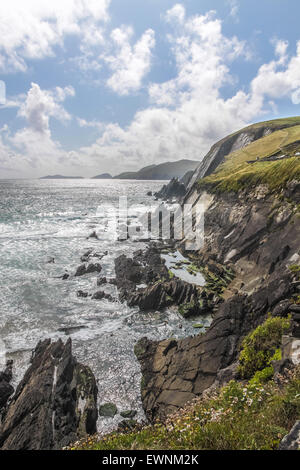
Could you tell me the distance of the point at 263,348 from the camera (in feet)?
36.1

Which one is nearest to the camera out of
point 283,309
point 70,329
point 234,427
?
point 234,427

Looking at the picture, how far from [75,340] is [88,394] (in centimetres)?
622

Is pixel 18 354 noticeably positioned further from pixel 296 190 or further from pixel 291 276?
pixel 296 190

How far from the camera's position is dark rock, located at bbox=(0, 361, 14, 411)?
529 inches

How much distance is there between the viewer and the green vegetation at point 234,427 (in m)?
4.83

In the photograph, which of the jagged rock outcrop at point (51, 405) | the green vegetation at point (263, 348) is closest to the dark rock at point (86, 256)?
the jagged rock outcrop at point (51, 405)

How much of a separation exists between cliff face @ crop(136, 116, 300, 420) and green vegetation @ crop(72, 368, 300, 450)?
5.81 meters

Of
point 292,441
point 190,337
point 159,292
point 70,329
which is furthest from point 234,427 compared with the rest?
point 159,292

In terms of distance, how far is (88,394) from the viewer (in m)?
13.8

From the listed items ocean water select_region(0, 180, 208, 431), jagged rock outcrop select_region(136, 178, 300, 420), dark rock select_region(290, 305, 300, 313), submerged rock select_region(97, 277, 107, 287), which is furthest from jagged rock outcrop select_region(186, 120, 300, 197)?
dark rock select_region(290, 305, 300, 313)

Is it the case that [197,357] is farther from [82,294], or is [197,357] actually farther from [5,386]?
[82,294]

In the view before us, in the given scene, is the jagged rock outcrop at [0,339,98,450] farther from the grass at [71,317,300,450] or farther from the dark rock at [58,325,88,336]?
the grass at [71,317,300,450]

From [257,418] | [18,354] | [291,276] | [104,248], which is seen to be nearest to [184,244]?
[104,248]

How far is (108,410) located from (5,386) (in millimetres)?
6877
